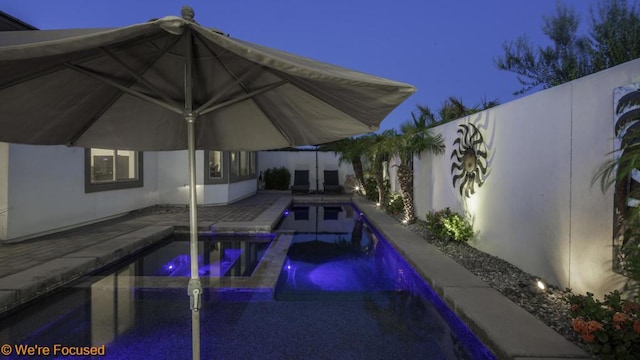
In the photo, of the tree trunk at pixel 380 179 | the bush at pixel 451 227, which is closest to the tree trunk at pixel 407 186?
the bush at pixel 451 227

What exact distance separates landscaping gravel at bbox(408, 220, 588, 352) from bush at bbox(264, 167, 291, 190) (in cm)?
1445

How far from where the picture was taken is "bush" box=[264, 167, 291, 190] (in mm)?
20125

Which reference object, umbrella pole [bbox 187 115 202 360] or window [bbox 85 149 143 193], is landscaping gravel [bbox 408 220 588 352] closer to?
umbrella pole [bbox 187 115 202 360]

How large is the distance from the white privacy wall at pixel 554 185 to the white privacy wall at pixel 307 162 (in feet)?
47.8

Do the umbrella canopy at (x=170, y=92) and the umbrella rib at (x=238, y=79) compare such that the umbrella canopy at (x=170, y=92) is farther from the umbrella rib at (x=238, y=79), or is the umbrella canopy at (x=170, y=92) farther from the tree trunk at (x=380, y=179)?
the tree trunk at (x=380, y=179)

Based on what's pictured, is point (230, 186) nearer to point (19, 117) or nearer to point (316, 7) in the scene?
point (19, 117)

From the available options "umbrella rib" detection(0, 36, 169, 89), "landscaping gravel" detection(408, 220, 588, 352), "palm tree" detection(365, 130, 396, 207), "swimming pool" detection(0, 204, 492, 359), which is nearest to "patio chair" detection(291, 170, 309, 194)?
"palm tree" detection(365, 130, 396, 207)

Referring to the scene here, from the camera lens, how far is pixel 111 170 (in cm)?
934

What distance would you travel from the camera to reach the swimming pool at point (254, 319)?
10.4ft

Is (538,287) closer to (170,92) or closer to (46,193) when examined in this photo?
(170,92)

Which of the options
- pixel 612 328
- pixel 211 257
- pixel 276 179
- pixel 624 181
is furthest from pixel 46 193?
pixel 276 179

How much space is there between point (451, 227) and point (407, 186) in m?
2.53

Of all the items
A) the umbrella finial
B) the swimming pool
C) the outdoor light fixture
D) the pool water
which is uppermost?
the umbrella finial

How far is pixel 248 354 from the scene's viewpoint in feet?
10.0
